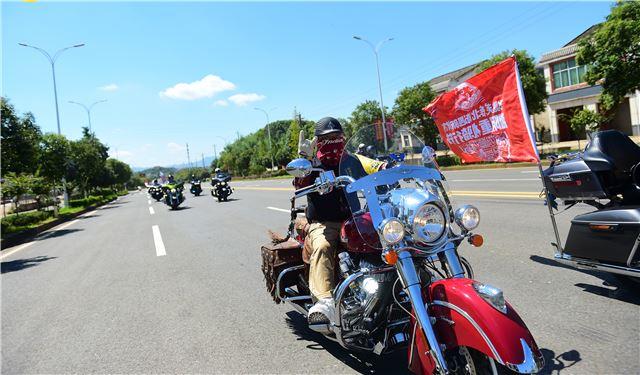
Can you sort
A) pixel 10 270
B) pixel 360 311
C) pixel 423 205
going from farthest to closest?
1. pixel 10 270
2. pixel 360 311
3. pixel 423 205

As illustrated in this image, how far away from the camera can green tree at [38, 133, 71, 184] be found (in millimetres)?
23830

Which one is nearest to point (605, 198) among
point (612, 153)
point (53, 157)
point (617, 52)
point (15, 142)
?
point (612, 153)

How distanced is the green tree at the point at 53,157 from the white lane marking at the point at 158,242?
1454cm

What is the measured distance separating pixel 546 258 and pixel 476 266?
0.95 meters

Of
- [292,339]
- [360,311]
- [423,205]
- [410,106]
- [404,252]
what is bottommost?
[292,339]

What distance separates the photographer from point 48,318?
5.25 meters

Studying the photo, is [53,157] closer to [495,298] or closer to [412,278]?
[412,278]

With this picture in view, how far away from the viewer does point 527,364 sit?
86.1 inches

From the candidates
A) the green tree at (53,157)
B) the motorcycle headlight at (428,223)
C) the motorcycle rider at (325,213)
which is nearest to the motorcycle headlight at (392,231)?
the motorcycle headlight at (428,223)

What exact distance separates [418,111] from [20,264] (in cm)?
2988

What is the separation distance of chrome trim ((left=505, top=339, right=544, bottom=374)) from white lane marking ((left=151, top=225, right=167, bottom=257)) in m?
7.74

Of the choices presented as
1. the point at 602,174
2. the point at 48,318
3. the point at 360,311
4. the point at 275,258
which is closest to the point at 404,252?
the point at 360,311

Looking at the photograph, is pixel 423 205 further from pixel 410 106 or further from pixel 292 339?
pixel 410 106

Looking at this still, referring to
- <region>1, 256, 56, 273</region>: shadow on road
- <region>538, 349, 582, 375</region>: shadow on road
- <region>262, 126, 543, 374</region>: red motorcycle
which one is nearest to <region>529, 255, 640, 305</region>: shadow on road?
<region>538, 349, 582, 375</region>: shadow on road
